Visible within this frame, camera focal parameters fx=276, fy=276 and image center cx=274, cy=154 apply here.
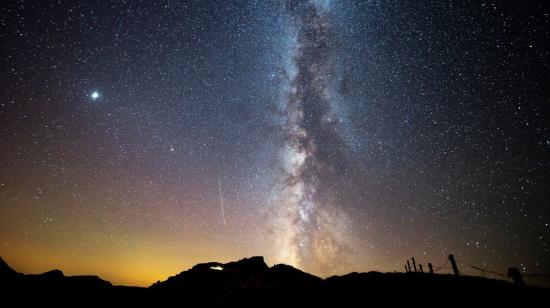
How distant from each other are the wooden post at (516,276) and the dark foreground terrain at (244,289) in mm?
177

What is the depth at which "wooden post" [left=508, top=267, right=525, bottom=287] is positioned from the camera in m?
10.1

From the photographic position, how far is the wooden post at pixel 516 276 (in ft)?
33.3

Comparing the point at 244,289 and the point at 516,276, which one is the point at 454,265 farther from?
the point at 244,289

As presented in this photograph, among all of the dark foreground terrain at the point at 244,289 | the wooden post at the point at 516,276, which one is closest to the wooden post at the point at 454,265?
the dark foreground terrain at the point at 244,289

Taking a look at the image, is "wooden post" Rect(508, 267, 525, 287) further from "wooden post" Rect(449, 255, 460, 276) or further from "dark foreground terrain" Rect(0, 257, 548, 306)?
"wooden post" Rect(449, 255, 460, 276)

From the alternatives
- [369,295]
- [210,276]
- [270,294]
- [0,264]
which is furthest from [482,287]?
[0,264]

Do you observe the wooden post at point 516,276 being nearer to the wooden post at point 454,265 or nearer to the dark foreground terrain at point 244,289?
the dark foreground terrain at point 244,289

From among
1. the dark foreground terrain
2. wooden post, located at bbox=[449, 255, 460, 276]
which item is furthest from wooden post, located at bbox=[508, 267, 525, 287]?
wooden post, located at bbox=[449, 255, 460, 276]

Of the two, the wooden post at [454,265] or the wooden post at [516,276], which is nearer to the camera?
the wooden post at [516,276]

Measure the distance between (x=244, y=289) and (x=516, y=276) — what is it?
37.0 ft

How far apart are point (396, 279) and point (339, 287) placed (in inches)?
139

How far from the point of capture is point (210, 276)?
15.3 meters

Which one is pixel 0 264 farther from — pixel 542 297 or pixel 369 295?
pixel 542 297

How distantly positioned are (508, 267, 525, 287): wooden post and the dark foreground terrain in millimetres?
177
